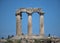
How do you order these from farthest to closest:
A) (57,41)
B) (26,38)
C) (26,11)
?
(26,11)
(26,38)
(57,41)

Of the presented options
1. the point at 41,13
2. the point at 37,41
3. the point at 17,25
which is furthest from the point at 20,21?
the point at 37,41

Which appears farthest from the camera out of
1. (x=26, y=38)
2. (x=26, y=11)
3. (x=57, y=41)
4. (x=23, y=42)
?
(x=26, y=11)

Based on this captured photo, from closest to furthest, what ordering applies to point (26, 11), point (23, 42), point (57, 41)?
point (23, 42) < point (57, 41) < point (26, 11)

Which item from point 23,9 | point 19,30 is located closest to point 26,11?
point 23,9

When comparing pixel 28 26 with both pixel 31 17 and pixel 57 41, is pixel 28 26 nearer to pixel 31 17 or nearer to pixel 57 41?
pixel 31 17

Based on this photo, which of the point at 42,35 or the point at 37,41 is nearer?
the point at 37,41

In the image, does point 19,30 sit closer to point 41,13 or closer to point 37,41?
point 41,13

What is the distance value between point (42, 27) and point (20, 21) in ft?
16.3

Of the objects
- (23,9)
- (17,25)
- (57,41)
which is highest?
(23,9)

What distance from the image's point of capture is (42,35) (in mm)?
51781

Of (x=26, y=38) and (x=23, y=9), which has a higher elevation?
(x=23, y=9)

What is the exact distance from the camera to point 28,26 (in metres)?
52.0

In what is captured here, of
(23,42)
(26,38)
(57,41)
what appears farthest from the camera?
(26,38)

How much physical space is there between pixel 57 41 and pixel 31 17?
9878mm
